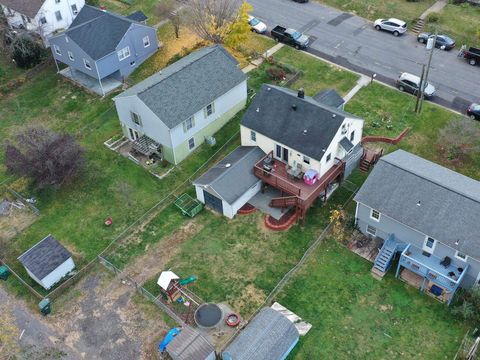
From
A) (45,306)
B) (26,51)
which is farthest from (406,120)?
(26,51)

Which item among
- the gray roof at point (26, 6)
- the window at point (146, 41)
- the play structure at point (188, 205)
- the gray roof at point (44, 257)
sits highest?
the gray roof at point (26, 6)

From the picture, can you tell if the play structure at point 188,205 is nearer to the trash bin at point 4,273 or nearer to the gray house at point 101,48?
the trash bin at point 4,273

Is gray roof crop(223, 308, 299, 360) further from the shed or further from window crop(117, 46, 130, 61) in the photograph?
window crop(117, 46, 130, 61)

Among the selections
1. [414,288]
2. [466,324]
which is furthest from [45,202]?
[466,324]

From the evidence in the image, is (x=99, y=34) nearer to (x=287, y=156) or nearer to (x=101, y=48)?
(x=101, y=48)

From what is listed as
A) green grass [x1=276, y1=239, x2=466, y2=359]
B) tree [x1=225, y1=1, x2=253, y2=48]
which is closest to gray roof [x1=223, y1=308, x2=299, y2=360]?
green grass [x1=276, y1=239, x2=466, y2=359]

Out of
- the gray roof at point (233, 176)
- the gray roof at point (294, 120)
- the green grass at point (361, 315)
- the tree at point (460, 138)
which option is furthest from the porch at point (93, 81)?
the tree at point (460, 138)
